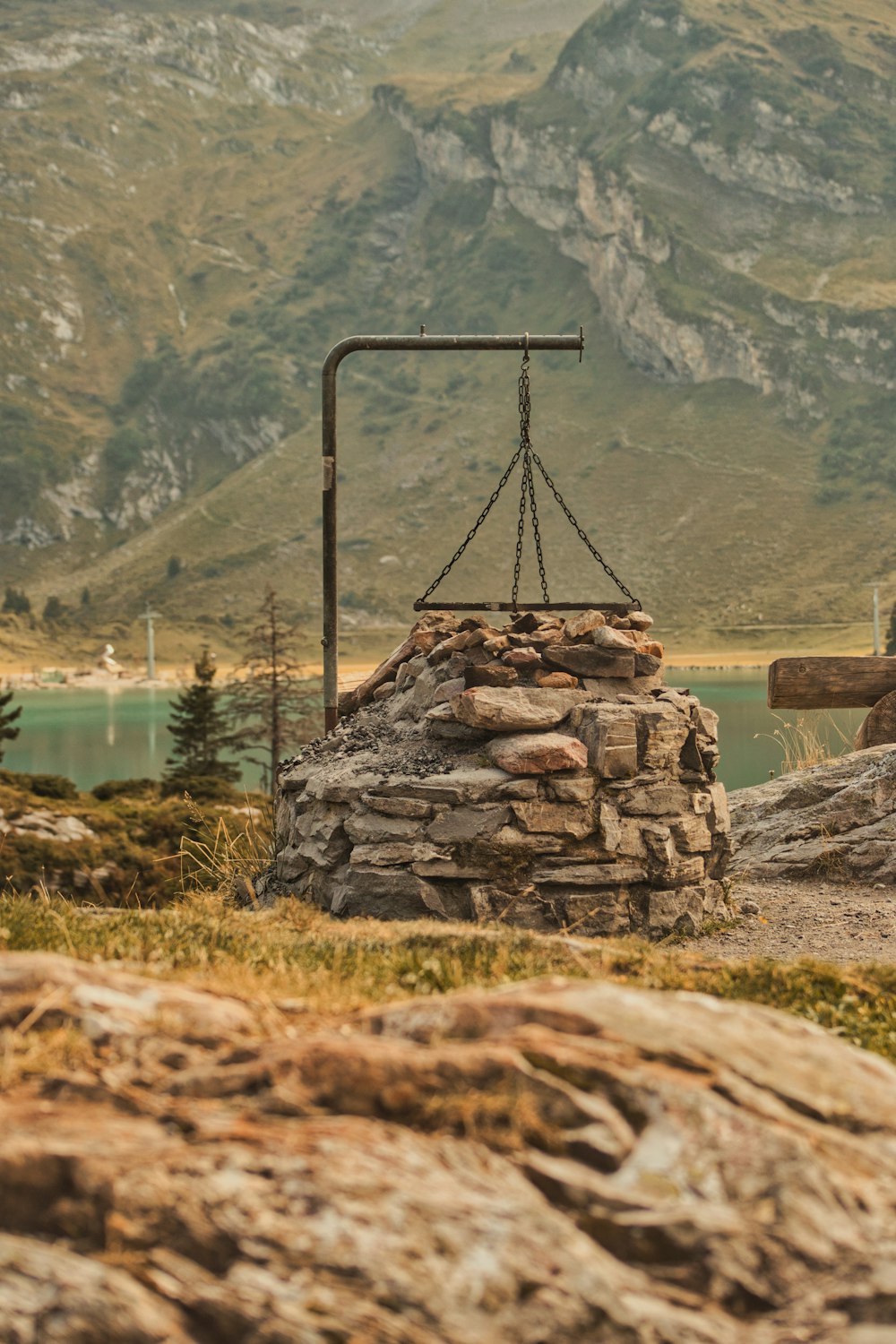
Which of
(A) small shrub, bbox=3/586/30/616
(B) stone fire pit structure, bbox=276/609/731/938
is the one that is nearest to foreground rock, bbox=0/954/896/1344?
(B) stone fire pit structure, bbox=276/609/731/938

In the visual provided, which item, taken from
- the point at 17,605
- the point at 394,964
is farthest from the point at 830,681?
the point at 17,605

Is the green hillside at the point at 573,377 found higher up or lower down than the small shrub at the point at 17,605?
higher up

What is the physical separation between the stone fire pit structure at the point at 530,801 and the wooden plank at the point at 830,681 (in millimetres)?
2413

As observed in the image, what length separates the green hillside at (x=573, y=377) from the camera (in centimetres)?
12444

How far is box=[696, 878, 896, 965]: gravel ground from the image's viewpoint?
8.95m

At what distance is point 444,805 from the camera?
9.21 meters

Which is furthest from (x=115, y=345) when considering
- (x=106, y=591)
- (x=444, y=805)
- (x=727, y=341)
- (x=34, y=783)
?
(x=444, y=805)

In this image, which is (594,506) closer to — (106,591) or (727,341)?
(727,341)

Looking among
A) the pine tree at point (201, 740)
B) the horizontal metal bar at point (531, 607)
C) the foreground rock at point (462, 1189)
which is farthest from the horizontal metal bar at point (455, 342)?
the pine tree at point (201, 740)

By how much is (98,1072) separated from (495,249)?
18773cm

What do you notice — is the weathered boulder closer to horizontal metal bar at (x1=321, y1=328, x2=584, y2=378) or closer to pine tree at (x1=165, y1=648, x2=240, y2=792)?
horizontal metal bar at (x1=321, y1=328, x2=584, y2=378)

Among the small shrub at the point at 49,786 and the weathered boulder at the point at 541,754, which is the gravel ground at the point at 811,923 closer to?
the weathered boulder at the point at 541,754

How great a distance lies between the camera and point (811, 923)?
987cm

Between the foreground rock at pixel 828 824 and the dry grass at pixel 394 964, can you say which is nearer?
the dry grass at pixel 394 964
